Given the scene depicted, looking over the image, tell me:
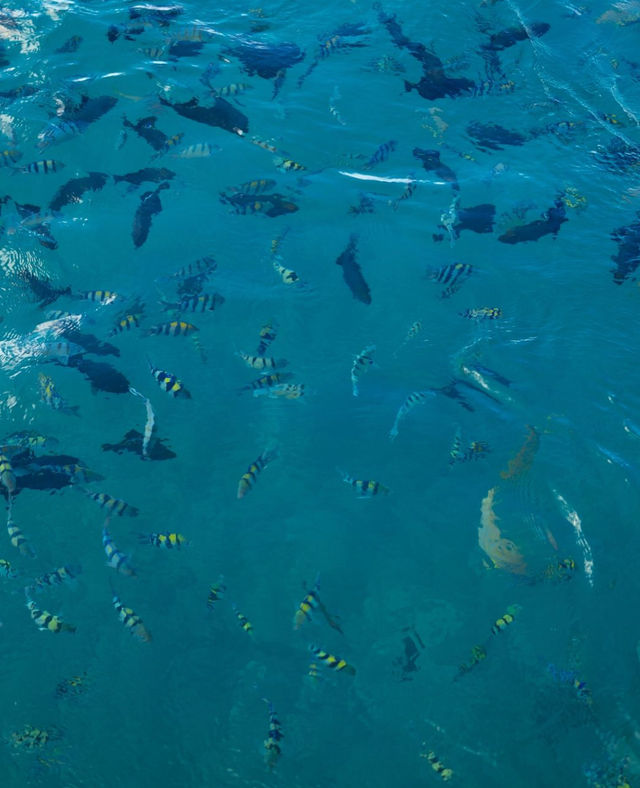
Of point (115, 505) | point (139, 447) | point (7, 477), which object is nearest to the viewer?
point (115, 505)

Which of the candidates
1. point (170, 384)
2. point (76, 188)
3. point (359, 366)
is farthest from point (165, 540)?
point (76, 188)

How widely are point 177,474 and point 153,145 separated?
5.85 metres

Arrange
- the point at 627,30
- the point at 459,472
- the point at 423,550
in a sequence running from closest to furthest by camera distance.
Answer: the point at 423,550 → the point at 459,472 → the point at 627,30

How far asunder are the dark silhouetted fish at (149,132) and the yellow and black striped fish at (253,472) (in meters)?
5.78

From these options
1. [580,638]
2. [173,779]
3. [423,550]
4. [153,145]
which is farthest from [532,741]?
[153,145]

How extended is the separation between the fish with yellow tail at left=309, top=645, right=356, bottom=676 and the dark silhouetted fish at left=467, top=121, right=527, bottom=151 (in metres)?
8.56

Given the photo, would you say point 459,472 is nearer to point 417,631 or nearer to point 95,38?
point 417,631

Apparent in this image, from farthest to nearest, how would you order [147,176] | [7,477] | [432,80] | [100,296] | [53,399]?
[432,80], [147,176], [100,296], [53,399], [7,477]

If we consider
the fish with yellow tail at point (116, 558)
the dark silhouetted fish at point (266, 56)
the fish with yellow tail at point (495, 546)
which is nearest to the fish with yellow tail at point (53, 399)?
the fish with yellow tail at point (116, 558)

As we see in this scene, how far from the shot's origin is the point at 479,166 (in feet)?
35.3

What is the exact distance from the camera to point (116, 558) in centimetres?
638

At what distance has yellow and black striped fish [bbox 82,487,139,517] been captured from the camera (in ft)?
21.9

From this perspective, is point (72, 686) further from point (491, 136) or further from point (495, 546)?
point (491, 136)

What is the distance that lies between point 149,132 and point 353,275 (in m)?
4.37
